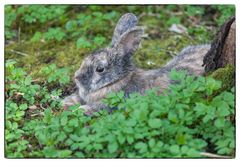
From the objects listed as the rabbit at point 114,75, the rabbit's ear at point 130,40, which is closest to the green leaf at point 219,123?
the rabbit at point 114,75

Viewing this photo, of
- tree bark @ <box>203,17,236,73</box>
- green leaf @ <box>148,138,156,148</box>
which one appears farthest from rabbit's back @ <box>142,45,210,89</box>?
green leaf @ <box>148,138,156,148</box>

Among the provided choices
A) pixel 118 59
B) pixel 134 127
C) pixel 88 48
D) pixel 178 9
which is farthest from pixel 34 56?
pixel 134 127

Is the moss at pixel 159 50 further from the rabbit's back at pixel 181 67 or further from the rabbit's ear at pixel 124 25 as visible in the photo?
the rabbit's ear at pixel 124 25

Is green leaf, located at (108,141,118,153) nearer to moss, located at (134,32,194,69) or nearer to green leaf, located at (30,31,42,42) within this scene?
moss, located at (134,32,194,69)

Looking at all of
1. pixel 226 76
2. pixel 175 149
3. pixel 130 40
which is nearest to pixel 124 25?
pixel 130 40

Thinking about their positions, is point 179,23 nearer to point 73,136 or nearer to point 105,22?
point 105,22

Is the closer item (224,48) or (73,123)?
(73,123)

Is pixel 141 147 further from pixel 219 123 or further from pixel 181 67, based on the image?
pixel 181 67
